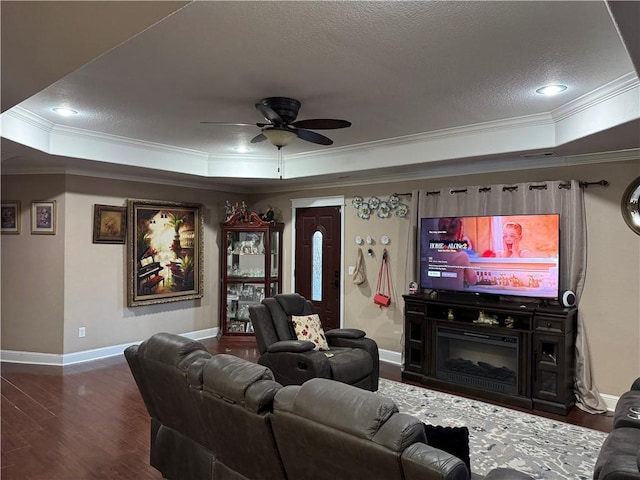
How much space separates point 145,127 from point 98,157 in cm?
83

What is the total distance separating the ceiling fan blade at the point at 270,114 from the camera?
3.26 metres

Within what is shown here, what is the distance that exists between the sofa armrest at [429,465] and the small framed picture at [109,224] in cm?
A: 549

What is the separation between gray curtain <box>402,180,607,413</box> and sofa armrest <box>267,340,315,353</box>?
245 cm

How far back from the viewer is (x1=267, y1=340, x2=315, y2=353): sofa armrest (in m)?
4.02

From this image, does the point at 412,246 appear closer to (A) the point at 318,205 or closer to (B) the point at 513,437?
(A) the point at 318,205

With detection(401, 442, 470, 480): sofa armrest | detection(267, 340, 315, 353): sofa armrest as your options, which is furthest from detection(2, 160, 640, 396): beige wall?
detection(401, 442, 470, 480): sofa armrest

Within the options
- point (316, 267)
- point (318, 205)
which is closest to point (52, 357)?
point (316, 267)

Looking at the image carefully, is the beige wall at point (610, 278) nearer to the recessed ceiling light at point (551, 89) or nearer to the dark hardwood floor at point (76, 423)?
the dark hardwood floor at point (76, 423)

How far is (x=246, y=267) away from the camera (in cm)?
721

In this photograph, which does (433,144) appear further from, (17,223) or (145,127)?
(17,223)

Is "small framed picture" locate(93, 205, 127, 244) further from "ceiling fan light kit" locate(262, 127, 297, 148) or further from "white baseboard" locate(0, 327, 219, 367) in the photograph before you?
"ceiling fan light kit" locate(262, 127, 297, 148)

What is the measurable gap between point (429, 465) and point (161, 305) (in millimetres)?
5859

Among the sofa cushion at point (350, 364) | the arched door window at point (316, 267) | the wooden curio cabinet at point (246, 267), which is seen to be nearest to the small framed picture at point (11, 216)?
the wooden curio cabinet at point (246, 267)

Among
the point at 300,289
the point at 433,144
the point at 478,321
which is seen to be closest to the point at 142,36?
the point at 433,144
